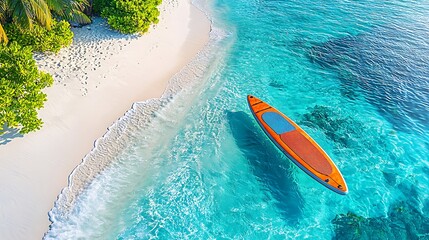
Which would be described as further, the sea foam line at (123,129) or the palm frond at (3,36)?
the palm frond at (3,36)

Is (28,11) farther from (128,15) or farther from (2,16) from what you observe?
(128,15)

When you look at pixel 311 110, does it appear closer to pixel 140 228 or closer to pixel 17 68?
pixel 140 228

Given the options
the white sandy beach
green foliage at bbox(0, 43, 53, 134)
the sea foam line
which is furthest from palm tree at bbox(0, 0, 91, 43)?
the sea foam line

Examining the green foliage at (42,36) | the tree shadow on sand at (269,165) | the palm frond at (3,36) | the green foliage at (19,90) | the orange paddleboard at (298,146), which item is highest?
the palm frond at (3,36)

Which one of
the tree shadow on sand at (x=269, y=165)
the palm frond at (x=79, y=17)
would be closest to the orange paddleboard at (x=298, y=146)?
the tree shadow on sand at (x=269, y=165)

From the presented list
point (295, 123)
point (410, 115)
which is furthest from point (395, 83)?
point (295, 123)

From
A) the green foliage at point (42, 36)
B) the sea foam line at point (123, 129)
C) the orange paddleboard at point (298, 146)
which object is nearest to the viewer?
the sea foam line at point (123, 129)

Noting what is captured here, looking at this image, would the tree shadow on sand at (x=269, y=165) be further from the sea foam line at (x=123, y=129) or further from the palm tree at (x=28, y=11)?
the palm tree at (x=28, y=11)

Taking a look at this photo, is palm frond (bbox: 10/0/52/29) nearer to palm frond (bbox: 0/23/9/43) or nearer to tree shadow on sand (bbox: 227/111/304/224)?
palm frond (bbox: 0/23/9/43)
